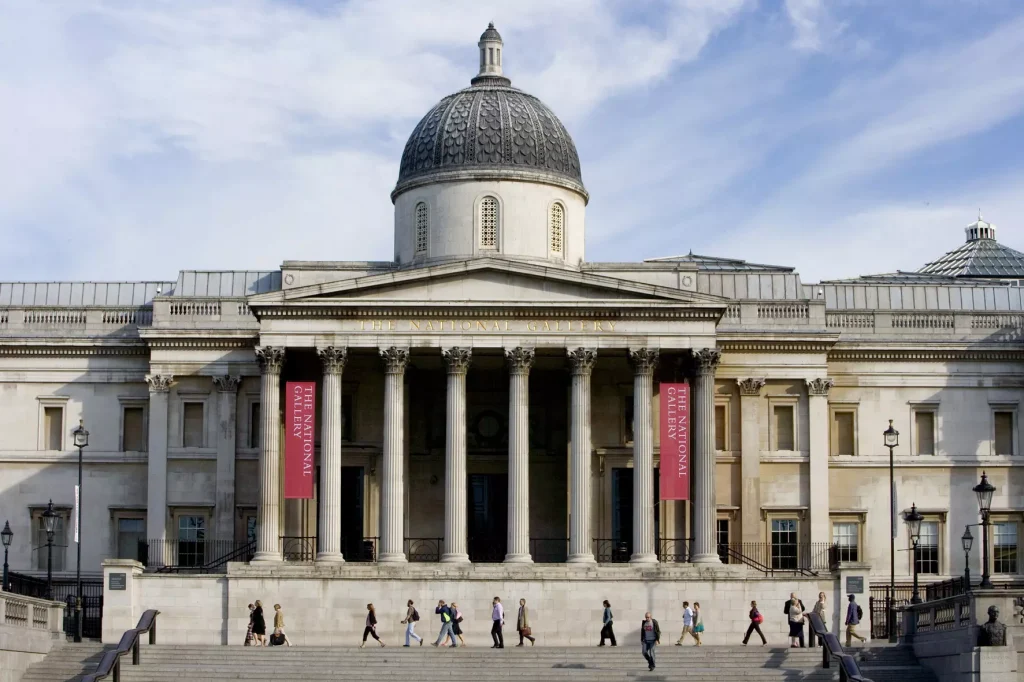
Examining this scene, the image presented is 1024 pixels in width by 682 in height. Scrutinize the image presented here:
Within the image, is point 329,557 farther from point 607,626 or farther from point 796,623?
point 796,623

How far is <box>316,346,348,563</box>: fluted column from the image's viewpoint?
62.4 metres

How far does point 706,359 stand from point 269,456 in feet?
47.4

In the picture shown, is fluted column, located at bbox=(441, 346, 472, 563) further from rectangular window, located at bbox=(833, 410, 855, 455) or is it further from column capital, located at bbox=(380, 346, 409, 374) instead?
rectangular window, located at bbox=(833, 410, 855, 455)

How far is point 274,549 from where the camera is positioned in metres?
62.6

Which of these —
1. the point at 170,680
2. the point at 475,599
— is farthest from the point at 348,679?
the point at 475,599

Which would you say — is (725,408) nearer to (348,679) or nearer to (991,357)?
(991,357)

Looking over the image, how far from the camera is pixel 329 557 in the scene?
203 ft

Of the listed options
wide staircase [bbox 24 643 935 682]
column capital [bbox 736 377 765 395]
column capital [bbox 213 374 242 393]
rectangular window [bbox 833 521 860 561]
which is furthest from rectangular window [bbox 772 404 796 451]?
column capital [bbox 213 374 242 393]

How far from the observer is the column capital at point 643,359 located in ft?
208

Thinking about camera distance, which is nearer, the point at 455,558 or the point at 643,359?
the point at 455,558

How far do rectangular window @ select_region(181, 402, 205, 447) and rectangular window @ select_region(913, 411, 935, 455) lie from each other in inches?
1021

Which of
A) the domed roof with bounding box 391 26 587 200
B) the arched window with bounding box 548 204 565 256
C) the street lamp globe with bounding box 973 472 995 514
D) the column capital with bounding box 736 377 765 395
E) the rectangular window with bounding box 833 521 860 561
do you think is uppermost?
the domed roof with bounding box 391 26 587 200

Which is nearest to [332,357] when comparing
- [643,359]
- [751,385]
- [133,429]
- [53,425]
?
[643,359]

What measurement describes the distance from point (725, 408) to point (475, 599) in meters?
13.5
